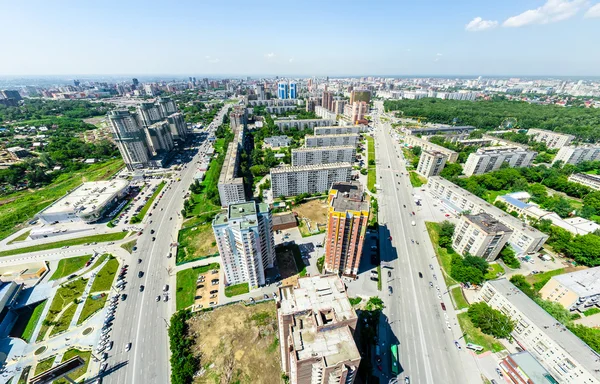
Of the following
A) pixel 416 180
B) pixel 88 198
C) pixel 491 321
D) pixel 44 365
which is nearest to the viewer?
pixel 44 365

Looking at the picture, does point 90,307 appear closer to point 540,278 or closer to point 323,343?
point 323,343

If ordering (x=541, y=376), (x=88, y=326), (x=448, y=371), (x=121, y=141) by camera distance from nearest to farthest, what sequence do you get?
(x=541, y=376) → (x=448, y=371) → (x=88, y=326) → (x=121, y=141)

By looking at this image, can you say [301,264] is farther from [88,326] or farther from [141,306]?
[88,326]

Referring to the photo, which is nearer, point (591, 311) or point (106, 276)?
point (591, 311)

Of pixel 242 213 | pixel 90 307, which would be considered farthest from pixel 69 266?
pixel 242 213

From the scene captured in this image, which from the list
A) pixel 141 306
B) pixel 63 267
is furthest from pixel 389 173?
pixel 63 267

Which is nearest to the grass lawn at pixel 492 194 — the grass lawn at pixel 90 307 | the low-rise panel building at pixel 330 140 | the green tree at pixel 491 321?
the green tree at pixel 491 321
